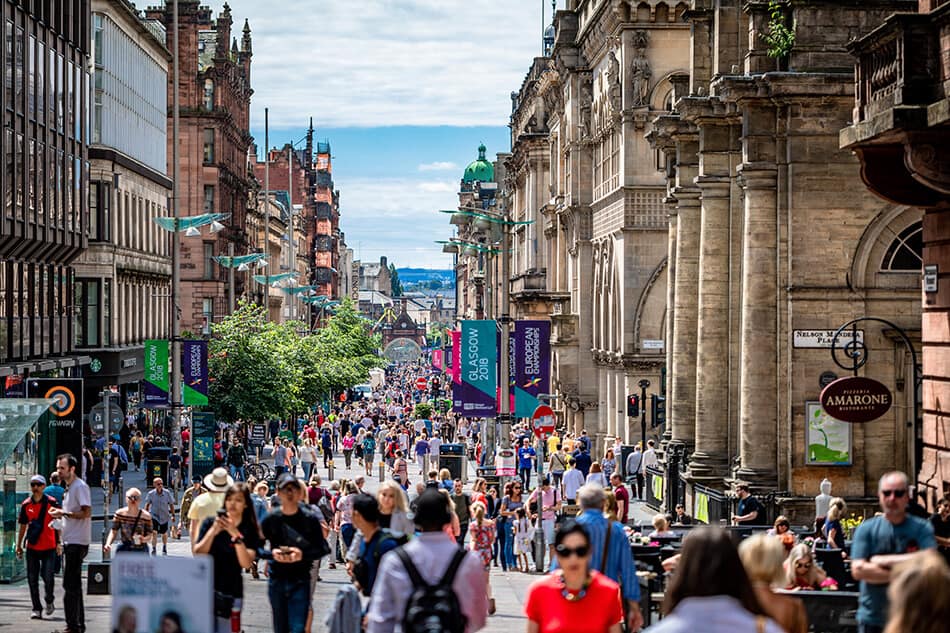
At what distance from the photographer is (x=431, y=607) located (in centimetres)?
959

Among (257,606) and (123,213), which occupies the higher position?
(123,213)

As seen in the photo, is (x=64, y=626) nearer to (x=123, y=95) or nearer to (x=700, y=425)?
(x=700, y=425)

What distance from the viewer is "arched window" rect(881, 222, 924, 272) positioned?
95.2 ft

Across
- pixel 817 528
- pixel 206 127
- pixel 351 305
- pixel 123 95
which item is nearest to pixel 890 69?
pixel 817 528

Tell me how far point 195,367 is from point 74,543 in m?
31.8

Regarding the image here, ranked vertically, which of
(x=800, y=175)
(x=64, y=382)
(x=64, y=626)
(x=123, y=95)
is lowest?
(x=64, y=626)

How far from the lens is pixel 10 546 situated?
22.9m

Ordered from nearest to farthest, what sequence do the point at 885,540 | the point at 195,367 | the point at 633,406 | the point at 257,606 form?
the point at 885,540
the point at 257,606
the point at 633,406
the point at 195,367

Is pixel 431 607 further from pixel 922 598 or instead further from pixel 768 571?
pixel 922 598

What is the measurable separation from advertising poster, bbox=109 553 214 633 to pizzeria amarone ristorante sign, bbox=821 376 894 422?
14.6 metres

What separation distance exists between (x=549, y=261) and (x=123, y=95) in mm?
19385

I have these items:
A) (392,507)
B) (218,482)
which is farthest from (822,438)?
(392,507)

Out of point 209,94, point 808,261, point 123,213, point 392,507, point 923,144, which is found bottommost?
point 392,507

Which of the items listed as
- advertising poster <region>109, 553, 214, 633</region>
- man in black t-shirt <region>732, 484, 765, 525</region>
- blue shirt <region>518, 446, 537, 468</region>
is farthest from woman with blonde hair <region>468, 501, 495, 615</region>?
blue shirt <region>518, 446, 537, 468</region>
